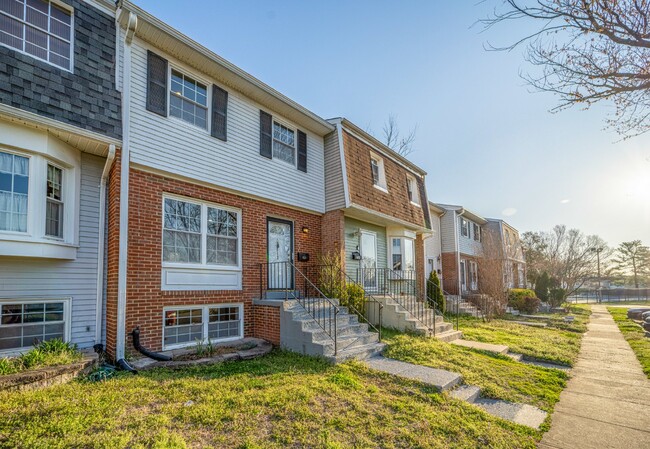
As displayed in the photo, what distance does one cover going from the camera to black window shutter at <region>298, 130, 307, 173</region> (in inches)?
390

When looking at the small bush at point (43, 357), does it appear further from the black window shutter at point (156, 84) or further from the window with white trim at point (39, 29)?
the window with white trim at point (39, 29)

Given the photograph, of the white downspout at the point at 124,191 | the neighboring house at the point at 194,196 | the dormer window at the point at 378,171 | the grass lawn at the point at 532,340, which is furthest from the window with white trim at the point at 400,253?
the white downspout at the point at 124,191

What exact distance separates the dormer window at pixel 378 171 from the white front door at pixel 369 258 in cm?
172

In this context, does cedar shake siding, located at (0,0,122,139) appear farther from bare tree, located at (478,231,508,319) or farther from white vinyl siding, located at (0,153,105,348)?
bare tree, located at (478,231,508,319)

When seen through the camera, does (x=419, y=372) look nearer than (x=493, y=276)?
Yes

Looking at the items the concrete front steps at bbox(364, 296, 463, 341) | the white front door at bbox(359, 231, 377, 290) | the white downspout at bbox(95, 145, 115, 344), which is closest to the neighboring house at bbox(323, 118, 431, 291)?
the white front door at bbox(359, 231, 377, 290)

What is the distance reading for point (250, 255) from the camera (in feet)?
27.4

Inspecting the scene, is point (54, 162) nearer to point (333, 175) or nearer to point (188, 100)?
point (188, 100)

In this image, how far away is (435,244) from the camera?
20.7m

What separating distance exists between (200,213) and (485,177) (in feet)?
39.4

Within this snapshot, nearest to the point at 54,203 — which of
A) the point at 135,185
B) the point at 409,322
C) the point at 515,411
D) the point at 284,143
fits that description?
the point at 135,185

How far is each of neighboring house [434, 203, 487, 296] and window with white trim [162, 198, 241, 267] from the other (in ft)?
49.7

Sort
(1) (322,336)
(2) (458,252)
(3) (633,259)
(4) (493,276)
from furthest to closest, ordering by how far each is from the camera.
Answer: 1. (3) (633,259)
2. (2) (458,252)
3. (4) (493,276)
4. (1) (322,336)

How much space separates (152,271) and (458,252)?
59.8 ft
